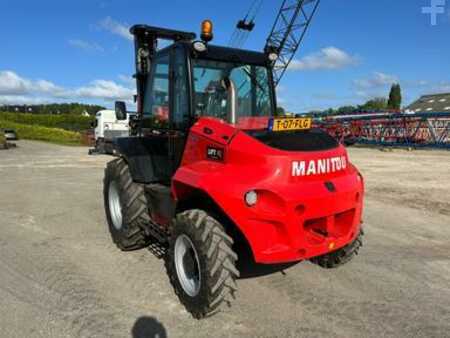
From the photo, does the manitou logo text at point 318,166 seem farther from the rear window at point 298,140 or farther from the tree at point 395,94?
the tree at point 395,94

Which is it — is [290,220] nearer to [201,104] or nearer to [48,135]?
[201,104]

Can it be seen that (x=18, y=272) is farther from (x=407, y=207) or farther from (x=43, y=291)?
(x=407, y=207)

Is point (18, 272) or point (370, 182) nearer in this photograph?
point (18, 272)

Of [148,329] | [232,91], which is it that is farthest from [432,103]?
[148,329]

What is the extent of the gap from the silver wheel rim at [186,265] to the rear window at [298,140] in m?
1.17

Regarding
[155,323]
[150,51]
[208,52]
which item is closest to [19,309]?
[155,323]

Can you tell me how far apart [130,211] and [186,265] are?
50.3 inches

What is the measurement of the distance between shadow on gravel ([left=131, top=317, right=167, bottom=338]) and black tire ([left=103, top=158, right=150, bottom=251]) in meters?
1.48

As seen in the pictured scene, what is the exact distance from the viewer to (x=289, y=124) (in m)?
3.74

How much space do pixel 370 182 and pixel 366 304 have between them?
25.2ft

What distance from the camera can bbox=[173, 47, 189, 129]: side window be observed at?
13.3ft

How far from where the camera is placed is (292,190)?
10.5ft

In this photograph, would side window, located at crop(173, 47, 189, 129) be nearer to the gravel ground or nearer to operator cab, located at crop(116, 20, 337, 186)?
operator cab, located at crop(116, 20, 337, 186)

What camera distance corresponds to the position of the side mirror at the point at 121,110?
5387 mm
